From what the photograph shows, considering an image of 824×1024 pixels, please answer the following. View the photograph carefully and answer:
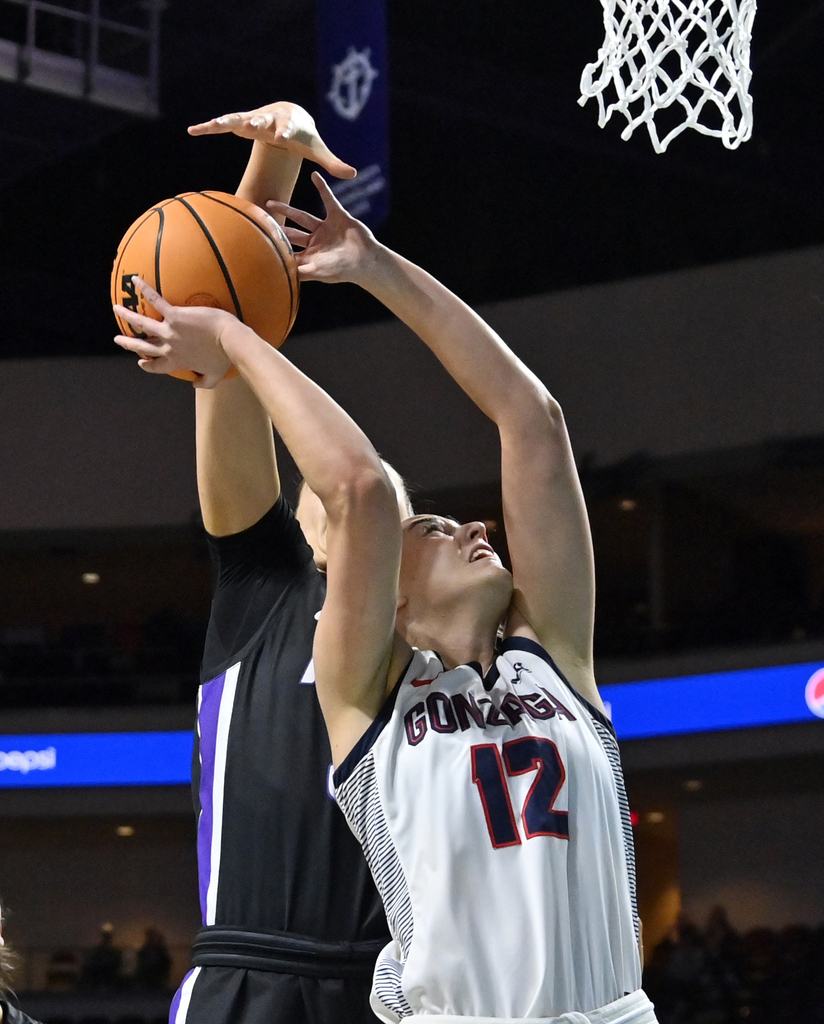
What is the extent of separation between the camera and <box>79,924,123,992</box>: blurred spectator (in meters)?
13.8

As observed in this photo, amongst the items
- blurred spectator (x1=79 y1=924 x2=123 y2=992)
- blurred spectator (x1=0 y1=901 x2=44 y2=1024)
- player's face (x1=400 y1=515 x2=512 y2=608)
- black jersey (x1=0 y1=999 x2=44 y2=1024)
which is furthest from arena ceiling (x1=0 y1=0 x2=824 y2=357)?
player's face (x1=400 y1=515 x2=512 y2=608)

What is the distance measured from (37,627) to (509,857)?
15338 mm

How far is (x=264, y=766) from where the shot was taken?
2.38 meters

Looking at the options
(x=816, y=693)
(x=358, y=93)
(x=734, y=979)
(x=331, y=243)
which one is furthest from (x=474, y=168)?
(x=331, y=243)

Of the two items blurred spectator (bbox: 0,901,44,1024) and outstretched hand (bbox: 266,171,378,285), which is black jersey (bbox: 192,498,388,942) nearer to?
outstretched hand (bbox: 266,171,378,285)

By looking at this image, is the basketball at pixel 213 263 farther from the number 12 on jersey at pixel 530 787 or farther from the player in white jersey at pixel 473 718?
the number 12 on jersey at pixel 530 787

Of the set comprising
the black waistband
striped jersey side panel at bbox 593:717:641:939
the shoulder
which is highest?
the shoulder

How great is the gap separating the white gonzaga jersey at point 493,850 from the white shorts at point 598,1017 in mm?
14

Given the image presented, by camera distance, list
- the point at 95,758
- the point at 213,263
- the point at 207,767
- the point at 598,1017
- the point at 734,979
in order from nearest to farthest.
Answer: the point at 598,1017 → the point at 213,263 → the point at 207,767 → the point at 734,979 → the point at 95,758

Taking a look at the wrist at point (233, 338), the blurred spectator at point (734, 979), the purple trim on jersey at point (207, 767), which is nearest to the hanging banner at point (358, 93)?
the blurred spectator at point (734, 979)

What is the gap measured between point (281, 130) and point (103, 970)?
1307cm

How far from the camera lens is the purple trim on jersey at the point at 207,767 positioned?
240cm

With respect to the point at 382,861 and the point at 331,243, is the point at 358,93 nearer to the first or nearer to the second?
the point at 331,243

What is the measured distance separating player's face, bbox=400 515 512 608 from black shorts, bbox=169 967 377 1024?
26.6 inches
